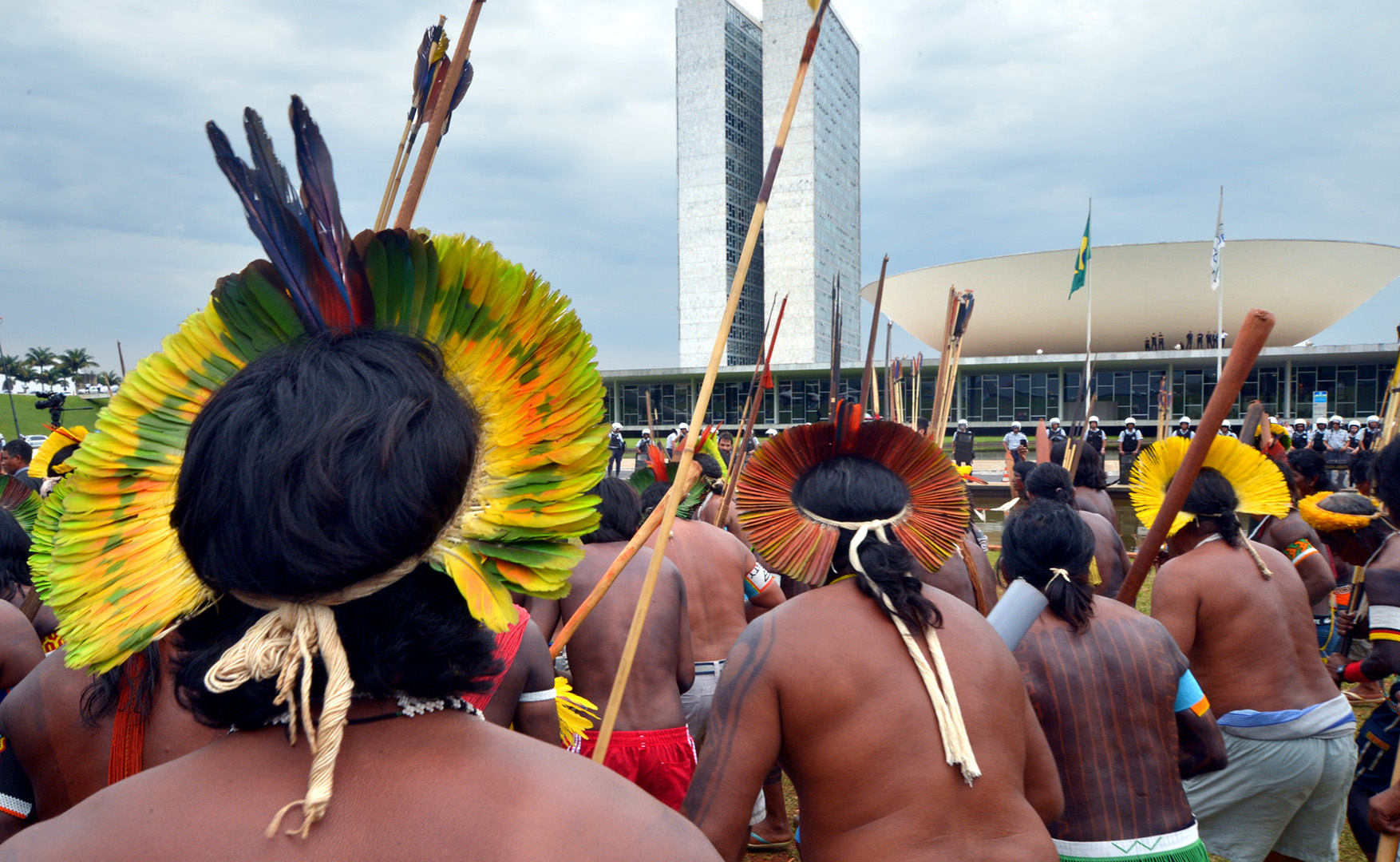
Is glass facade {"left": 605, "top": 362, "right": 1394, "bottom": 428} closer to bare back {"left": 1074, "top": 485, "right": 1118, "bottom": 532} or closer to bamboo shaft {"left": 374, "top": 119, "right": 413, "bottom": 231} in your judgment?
bare back {"left": 1074, "top": 485, "right": 1118, "bottom": 532}

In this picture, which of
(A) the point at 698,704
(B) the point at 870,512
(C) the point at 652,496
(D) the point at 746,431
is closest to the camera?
(B) the point at 870,512

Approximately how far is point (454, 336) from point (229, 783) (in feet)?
1.97

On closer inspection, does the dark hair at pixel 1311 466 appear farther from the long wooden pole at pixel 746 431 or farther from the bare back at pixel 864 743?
the bare back at pixel 864 743

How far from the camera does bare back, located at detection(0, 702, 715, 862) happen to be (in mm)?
924

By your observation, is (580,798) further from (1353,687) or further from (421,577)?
(1353,687)

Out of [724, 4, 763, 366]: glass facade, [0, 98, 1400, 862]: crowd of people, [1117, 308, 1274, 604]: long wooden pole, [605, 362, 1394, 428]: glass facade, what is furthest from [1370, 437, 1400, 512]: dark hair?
[724, 4, 763, 366]: glass facade

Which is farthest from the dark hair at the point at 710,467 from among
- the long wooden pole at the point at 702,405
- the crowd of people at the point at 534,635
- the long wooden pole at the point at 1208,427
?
the long wooden pole at the point at 702,405

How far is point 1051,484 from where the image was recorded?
18.1 ft

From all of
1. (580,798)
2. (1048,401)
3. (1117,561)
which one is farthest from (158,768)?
(1048,401)

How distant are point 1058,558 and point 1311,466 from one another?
5052 mm

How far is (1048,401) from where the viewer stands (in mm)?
37688

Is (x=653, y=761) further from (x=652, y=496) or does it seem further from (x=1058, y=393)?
(x=1058, y=393)

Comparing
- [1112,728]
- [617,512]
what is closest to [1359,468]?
[1112,728]

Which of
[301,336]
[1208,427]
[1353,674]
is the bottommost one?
[1353,674]
